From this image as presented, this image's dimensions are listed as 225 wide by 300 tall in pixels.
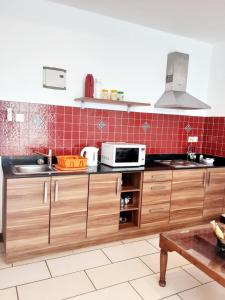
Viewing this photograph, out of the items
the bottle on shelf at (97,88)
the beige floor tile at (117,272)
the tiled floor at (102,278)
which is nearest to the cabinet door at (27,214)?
the tiled floor at (102,278)

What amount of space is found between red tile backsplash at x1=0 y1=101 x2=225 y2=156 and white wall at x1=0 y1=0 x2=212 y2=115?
5.7 inches

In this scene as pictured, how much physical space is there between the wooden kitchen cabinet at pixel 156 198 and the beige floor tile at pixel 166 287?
2.39 ft

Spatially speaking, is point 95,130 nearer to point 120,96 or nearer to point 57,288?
point 120,96

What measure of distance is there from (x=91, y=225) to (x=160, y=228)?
3.07 feet

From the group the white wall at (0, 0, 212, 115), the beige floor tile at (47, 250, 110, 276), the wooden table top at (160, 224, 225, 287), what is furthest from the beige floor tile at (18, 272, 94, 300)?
the white wall at (0, 0, 212, 115)

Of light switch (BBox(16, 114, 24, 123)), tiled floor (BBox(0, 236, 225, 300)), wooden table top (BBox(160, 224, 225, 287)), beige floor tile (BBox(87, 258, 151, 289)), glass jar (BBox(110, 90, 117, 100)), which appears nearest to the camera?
wooden table top (BBox(160, 224, 225, 287))

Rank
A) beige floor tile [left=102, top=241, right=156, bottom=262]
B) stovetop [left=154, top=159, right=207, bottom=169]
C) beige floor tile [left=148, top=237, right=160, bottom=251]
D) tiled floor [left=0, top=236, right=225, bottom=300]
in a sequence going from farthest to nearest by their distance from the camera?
stovetop [left=154, top=159, right=207, bottom=169] < beige floor tile [left=148, top=237, right=160, bottom=251] < beige floor tile [left=102, top=241, right=156, bottom=262] < tiled floor [left=0, top=236, right=225, bottom=300]

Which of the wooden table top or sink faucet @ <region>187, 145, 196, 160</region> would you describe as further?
sink faucet @ <region>187, 145, 196, 160</region>

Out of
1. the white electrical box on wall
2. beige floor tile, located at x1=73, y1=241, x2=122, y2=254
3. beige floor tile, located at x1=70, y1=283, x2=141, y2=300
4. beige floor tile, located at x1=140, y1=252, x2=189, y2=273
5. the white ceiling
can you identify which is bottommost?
beige floor tile, located at x1=70, y1=283, x2=141, y2=300

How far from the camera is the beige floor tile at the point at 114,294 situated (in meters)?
1.94

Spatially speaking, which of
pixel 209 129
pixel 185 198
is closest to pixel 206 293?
pixel 185 198

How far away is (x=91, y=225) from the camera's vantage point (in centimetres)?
262

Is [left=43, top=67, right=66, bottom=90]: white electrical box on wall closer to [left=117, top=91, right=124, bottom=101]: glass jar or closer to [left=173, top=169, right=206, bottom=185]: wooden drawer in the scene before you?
[left=117, top=91, right=124, bottom=101]: glass jar

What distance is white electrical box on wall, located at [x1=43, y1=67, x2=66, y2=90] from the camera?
278 cm
